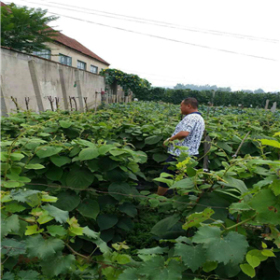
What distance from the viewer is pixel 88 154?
2260 mm

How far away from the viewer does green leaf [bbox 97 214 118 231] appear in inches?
108

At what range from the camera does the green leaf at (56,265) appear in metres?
1.15

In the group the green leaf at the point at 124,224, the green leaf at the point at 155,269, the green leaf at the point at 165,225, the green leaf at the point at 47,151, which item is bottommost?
the green leaf at the point at 124,224

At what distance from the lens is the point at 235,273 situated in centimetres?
117

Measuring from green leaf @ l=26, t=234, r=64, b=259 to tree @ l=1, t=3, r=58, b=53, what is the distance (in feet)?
44.0

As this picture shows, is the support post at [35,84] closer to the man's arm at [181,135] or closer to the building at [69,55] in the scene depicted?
the man's arm at [181,135]

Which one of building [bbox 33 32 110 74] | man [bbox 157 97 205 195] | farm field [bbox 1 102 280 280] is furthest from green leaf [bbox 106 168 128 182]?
building [bbox 33 32 110 74]

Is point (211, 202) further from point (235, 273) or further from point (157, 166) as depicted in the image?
point (157, 166)

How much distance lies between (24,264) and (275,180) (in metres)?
2.51

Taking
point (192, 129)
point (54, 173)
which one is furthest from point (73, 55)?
point (54, 173)

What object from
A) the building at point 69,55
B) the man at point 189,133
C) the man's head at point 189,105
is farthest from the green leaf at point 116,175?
the building at point 69,55

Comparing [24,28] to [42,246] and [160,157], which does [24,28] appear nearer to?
[160,157]

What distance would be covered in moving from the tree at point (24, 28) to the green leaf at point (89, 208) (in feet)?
40.6

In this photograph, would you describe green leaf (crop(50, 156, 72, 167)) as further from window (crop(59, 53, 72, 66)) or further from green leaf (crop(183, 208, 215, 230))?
window (crop(59, 53, 72, 66))
